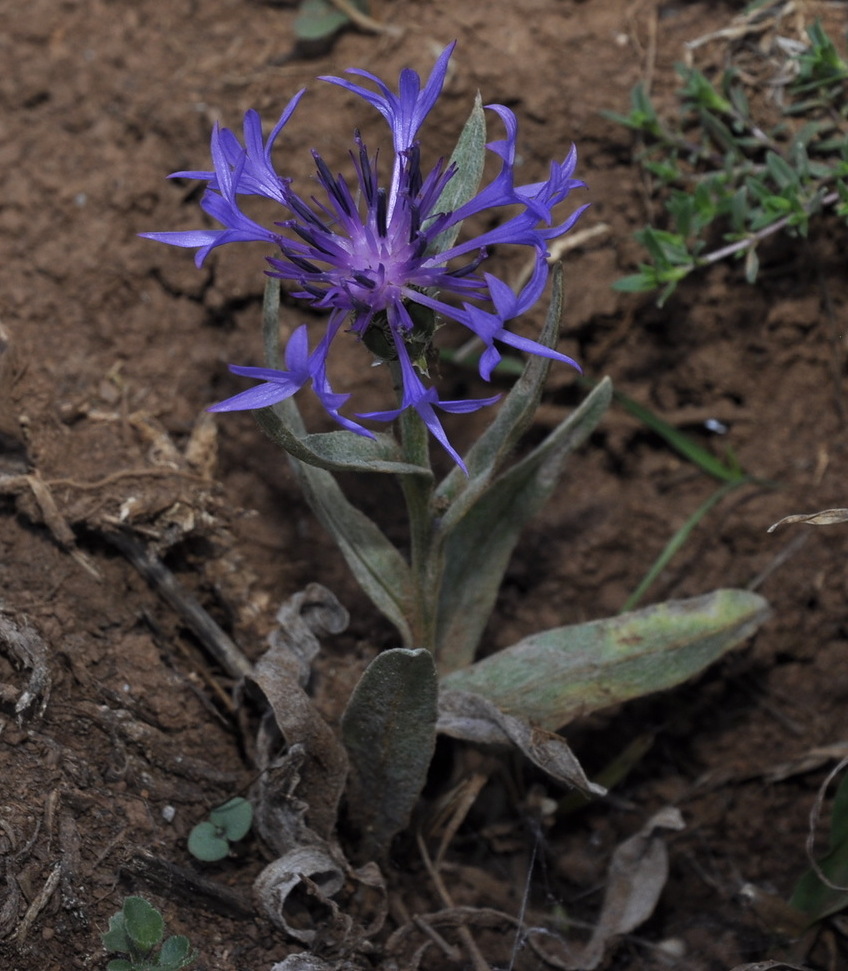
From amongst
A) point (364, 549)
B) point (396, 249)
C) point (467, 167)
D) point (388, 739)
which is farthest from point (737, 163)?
point (388, 739)

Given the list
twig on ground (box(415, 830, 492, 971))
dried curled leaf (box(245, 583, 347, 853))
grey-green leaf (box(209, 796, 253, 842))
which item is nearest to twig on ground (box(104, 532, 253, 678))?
dried curled leaf (box(245, 583, 347, 853))

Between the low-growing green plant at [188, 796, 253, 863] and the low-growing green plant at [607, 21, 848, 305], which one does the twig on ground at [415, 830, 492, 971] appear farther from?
the low-growing green plant at [607, 21, 848, 305]

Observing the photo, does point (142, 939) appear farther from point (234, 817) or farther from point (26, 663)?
point (26, 663)

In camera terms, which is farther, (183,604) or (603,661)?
(183,604)

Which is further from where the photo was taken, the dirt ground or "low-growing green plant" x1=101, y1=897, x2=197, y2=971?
the dirt ground

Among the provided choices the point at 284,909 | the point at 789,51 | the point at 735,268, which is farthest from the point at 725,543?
the point at 284,909

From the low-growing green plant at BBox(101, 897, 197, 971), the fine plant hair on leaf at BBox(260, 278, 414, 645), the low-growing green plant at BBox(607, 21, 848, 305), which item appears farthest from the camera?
the low-growing green plant at BBox(607, 21, 848, 305)
